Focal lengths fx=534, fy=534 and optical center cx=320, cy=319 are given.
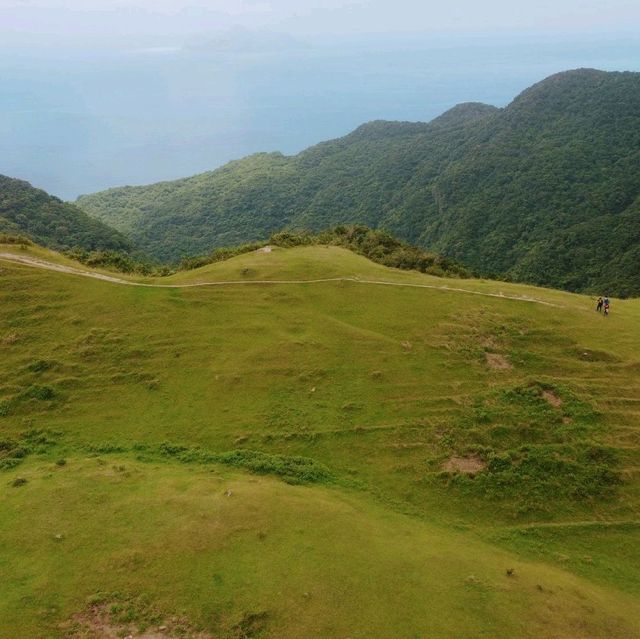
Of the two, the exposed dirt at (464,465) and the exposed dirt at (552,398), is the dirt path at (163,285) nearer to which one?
the exposed dirt at (552,398)

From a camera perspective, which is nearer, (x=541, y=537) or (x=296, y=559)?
(x=296, y=559)

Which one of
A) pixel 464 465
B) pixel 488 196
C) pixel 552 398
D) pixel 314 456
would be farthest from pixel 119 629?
pixel 488 196

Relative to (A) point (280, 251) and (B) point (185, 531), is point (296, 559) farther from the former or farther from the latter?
(A) point (280, 251)

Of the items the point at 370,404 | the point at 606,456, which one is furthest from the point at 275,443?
the point at 606,456

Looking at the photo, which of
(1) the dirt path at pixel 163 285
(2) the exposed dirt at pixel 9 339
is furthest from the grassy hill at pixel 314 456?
(2) the exposed dirt at pixel 9 339

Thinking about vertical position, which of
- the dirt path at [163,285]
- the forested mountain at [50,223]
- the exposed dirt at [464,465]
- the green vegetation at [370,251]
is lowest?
the exposed dirt at [464,465]

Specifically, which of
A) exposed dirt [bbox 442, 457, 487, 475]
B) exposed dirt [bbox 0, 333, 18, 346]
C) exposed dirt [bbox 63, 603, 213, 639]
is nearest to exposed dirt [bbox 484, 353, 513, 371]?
exposed dirt [bbox 442, 457, 487, 475]

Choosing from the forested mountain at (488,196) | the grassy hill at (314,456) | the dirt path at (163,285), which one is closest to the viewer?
the grassy hill at (314,456)

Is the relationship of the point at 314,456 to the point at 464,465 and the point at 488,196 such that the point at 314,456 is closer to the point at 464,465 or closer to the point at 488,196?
the point at 464,465
